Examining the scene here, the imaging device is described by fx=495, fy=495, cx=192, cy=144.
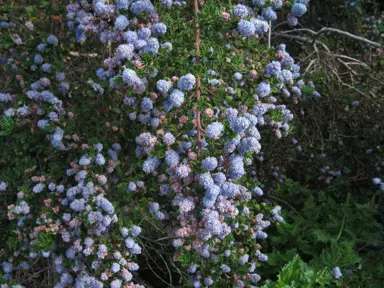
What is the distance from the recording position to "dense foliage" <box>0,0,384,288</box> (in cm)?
201

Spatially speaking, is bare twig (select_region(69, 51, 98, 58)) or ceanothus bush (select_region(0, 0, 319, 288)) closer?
ceanothus bush (select_region(0, 0, 319, 288))

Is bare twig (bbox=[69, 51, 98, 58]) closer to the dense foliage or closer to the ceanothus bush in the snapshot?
the dense foliage

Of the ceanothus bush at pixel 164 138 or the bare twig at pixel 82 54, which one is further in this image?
the bare twig at pixel 82 54

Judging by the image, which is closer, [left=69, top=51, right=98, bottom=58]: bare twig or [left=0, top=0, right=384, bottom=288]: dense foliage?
[left=0, top=0, right=384, bottom=288]: dense foliage

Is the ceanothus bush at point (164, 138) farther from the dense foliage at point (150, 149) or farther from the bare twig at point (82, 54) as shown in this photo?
the bare twig at point (82, 54)

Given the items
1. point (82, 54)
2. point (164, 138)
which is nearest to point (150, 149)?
point (164, 138)

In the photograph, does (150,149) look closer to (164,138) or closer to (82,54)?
(164,138)

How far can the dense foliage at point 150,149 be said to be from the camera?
2012 mm

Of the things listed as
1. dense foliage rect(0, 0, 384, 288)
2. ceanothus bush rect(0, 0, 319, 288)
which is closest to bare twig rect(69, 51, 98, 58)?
dense foliage rect(0, 0, 384, 288)

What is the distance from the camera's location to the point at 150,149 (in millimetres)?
1988

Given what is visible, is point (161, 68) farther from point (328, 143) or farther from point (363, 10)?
point (363, 10)

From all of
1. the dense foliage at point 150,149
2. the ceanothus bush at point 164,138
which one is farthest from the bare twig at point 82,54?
the ceanothus bush at point 164,138

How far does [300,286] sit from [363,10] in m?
3.56

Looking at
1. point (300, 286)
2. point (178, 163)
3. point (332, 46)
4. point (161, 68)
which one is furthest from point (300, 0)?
point (332, 46)
